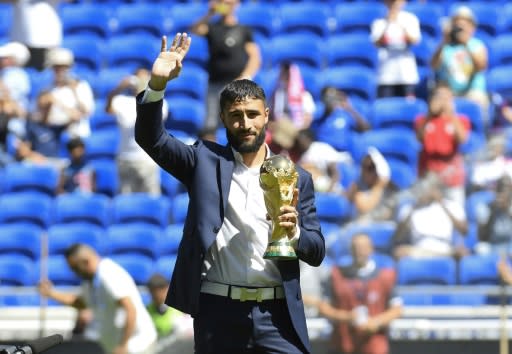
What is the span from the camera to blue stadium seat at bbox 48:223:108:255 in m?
12.7

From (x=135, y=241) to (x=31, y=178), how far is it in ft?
5.32

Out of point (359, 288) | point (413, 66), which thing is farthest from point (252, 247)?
point (413, 66)

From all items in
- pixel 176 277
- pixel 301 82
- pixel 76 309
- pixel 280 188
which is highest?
pixel 301 82

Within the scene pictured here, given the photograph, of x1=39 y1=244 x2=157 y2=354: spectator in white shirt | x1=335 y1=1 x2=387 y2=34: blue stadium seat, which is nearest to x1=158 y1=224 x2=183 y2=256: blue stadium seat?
x1=39 y1=244 x2=157 y2=354: spectator in white shirt

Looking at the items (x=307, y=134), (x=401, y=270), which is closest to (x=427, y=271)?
(x=401, y=270)

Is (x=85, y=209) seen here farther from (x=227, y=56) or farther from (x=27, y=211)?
(x=227, y=56)

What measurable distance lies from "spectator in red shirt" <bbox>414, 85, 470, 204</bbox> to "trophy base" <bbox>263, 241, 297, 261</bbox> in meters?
6.34

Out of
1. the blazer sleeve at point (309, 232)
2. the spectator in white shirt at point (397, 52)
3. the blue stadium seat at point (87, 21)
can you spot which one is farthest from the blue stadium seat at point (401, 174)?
the blazer sleeve at point (309, 232)

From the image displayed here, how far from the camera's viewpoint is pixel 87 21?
52.2 feet

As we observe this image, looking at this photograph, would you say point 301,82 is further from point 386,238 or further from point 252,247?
point 252,247

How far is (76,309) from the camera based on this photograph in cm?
1092

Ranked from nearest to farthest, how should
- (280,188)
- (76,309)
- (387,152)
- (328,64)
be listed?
(280,188) → (76,309) → (387,152) → (328,64)

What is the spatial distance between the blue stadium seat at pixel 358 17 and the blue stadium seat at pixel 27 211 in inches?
158

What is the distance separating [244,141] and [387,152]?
7450 millimetres
